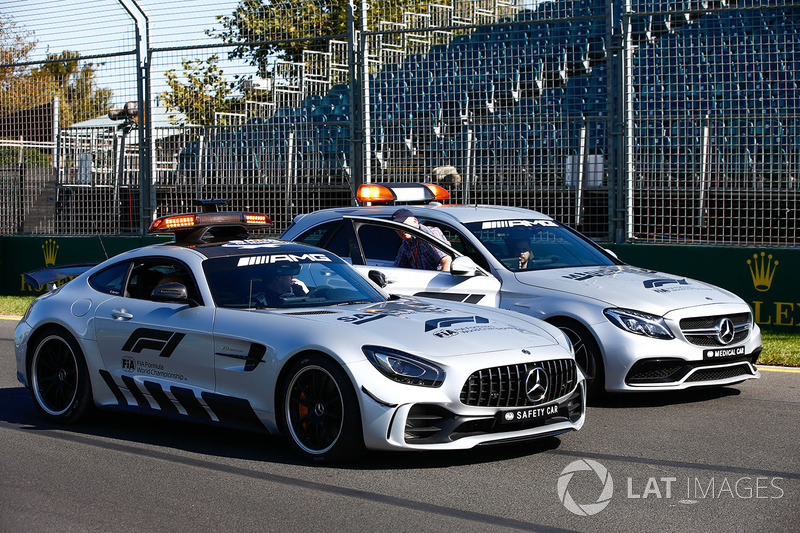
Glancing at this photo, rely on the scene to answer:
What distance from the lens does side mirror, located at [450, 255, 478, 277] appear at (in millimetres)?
8500

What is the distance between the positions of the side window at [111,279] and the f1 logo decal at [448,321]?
2.47m

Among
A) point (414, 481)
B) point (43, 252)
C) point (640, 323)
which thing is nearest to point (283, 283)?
point (414, 481)

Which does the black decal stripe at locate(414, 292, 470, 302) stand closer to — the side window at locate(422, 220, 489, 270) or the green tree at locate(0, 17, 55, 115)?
the side window at locate(422, 220, 489, 270)

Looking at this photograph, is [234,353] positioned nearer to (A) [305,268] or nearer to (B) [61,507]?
(A) [305,268]

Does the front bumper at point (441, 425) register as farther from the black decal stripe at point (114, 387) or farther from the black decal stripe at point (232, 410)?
the black decal stripe at point (114, 387)

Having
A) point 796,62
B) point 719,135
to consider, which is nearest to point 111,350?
point 719,135

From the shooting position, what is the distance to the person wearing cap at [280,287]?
6.88 m

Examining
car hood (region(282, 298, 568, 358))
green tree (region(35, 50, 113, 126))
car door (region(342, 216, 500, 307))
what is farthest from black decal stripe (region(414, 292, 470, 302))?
green tree (region(35, 50, 113, 126))

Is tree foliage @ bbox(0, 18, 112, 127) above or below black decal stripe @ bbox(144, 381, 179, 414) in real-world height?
above

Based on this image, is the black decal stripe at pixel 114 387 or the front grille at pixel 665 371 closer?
the black decal stripe at pixel 114 387

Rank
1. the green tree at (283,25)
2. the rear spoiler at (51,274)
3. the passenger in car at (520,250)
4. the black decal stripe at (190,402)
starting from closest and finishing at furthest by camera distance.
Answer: the black decal stripe at (190,402)
the rear spoiler at (51,274)
the passenger in car at (520,250)
the green tree at (283,25)

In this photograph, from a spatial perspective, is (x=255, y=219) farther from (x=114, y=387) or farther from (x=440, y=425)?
(x=440, y=425)

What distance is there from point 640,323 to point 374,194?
3920 millimetres

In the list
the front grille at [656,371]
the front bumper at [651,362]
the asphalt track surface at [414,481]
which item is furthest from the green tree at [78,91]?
the front grille at [656,371]
